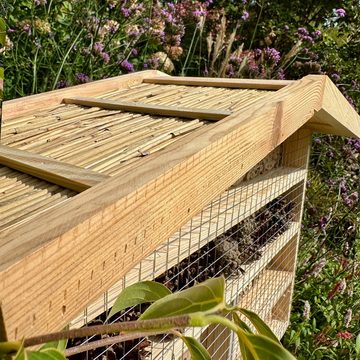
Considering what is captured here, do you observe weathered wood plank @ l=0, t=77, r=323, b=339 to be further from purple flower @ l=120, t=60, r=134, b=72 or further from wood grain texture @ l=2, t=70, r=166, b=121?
purple flower @ l=120, t=60, r=134, b=72

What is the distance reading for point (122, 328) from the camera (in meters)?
0.43

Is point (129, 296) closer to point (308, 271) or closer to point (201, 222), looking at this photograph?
point (201, 222)

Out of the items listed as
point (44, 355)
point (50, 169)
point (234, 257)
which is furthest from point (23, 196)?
point (234, 257)

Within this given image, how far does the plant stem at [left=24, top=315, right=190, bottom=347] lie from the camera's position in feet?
1.37

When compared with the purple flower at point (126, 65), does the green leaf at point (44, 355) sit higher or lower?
higher

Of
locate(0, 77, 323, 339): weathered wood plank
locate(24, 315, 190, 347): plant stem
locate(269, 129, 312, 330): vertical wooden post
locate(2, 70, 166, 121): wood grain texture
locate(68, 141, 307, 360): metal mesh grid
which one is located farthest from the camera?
locate(269, 129, 312, 330): vertical wooden post

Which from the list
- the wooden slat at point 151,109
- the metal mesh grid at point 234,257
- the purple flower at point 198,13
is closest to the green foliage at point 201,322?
the metal mesh grid at point 234,257

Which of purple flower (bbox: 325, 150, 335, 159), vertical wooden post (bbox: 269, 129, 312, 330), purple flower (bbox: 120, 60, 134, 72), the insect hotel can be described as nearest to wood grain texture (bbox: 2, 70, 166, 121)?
the insect hotel

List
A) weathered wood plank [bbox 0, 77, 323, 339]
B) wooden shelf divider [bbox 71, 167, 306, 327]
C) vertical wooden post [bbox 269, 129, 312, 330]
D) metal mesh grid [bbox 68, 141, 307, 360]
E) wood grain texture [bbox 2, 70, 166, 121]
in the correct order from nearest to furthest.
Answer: weathered wood plank [bbox 0, 77, 323, 339], wooden shelf divider [bbox 71, 167, 306, 327], metal mesh grid [bbox 68, 141, 307, 360], wood grain texture [bbox 2, 70, 166, 121], vertical wooden post [bbox 269, 129, 312, 330]

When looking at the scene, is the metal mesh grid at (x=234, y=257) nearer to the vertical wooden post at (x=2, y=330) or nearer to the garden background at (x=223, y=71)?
the garden background at (x=223, y=71)

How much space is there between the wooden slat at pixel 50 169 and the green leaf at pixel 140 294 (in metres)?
0.30

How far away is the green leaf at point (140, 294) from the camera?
595 mm

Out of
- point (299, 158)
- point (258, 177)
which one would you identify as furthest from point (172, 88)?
point (299, 158)

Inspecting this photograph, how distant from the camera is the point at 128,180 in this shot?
85 centimetres
